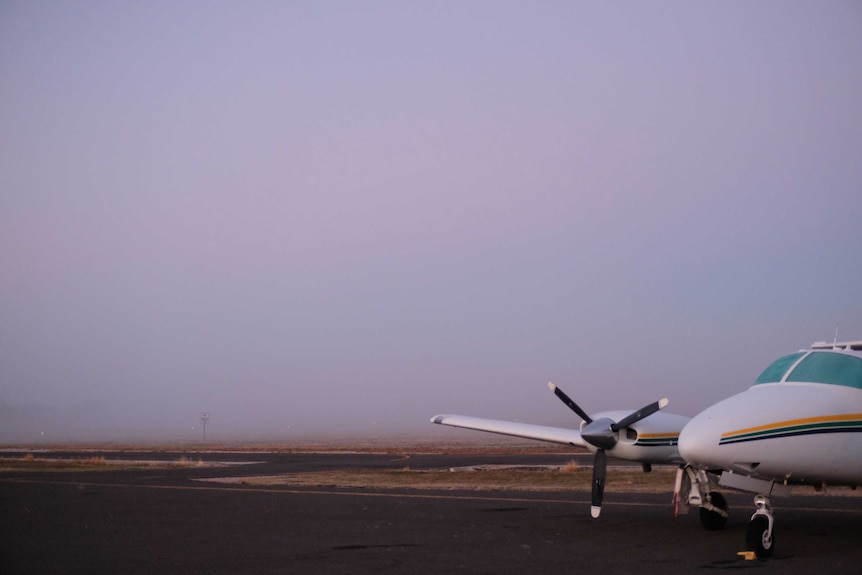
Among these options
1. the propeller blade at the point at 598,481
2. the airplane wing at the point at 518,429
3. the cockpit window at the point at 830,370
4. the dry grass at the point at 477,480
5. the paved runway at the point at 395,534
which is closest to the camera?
the paved runway at the point at 395,534

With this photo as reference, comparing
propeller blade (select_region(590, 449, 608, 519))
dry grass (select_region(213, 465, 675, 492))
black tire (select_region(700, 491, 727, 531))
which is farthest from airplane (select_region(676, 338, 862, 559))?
dry grass (select_region(213, 465, 675, 492))

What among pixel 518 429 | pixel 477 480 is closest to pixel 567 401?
pixel 518 429

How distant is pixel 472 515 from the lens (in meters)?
19.0

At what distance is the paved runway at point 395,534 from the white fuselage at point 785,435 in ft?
3.93

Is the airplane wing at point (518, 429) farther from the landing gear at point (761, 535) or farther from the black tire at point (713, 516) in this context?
the landing gear at point (761, 535)

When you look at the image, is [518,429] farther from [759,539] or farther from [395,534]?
[759,539]

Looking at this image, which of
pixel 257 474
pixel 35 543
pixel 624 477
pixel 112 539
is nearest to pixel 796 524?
pixel 112 539

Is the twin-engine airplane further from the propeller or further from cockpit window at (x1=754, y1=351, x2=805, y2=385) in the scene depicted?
the propeller

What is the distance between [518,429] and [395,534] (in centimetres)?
463

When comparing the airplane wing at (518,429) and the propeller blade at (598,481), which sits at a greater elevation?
the airplane wing at (518,429)

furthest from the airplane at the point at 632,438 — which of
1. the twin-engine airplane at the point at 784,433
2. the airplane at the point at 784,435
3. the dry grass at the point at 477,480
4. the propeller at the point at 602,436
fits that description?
the dry grass at the point at 477,480

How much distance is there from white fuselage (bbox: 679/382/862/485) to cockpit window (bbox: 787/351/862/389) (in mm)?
145

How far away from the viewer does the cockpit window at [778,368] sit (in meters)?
14.1

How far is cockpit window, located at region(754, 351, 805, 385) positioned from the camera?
556 inches
